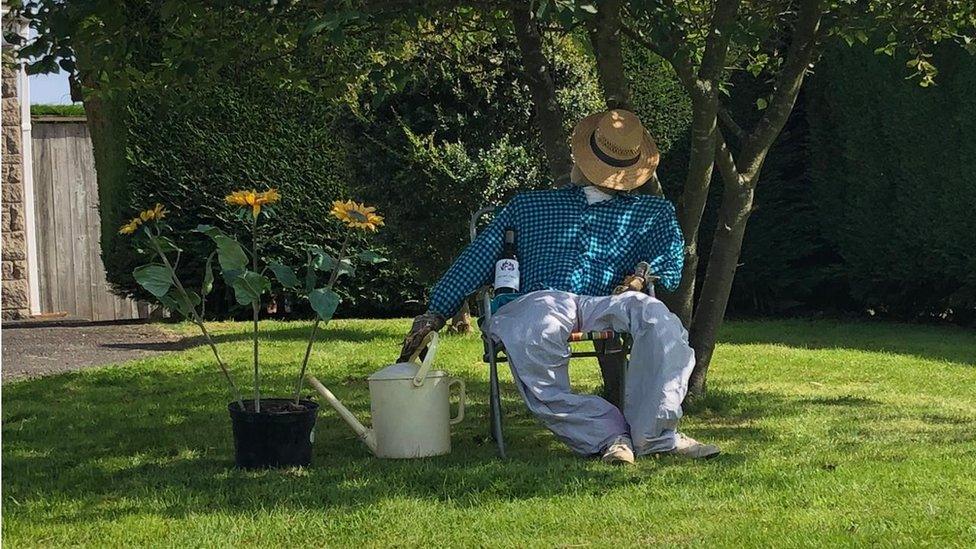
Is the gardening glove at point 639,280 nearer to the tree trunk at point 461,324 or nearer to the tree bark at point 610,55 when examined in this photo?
the tree bark at point 610,55

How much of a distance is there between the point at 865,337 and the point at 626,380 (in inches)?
190

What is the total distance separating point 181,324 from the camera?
9.66 m

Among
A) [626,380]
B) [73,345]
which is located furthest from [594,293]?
[73,345]

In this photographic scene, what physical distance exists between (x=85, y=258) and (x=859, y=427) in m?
7.79

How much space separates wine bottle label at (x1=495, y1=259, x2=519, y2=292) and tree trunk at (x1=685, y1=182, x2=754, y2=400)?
3.92ft

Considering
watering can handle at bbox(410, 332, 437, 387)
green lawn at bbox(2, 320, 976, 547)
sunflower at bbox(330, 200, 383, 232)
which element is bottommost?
green lawn at bbox(2, 320, 976, 547)

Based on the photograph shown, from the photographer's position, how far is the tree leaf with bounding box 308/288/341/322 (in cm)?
387

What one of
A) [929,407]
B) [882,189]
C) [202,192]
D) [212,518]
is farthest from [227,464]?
[882,189]

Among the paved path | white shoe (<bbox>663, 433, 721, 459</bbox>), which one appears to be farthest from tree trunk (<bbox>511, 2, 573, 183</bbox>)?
the paved path

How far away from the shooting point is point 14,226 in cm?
1054

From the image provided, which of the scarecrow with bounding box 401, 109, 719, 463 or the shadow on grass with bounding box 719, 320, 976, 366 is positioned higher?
the scarecrow with bounding box 401, 109, 719, 463

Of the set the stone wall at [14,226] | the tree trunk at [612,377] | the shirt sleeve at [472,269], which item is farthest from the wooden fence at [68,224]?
the shirt sleeve at [472,269]

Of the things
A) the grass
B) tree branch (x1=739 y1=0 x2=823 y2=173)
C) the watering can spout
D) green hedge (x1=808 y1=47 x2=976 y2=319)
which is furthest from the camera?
the grass

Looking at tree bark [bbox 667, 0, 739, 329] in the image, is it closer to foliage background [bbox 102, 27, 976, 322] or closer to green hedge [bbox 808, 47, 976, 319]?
foliage background [bbox 102, 27, 976, 322]
